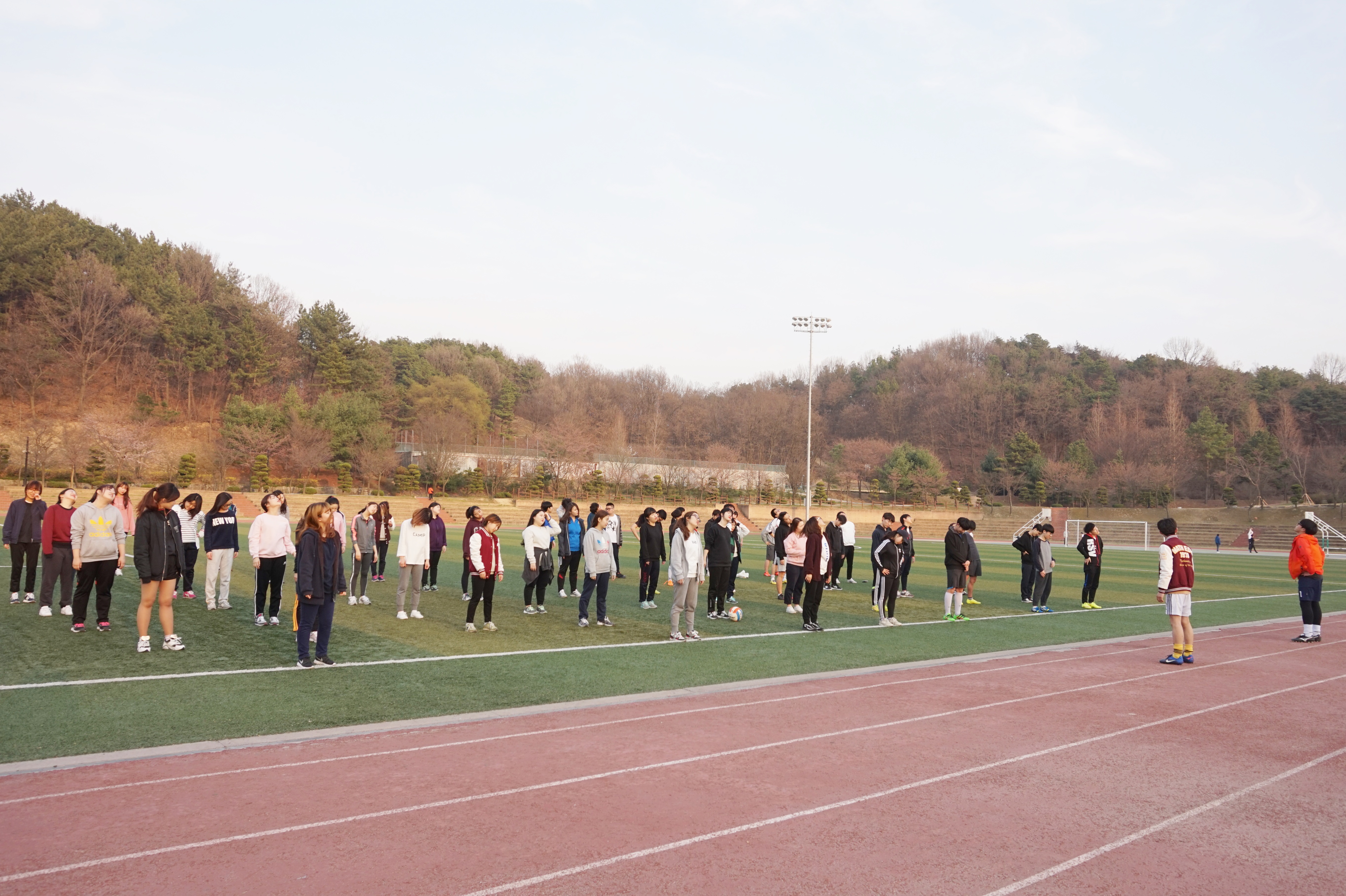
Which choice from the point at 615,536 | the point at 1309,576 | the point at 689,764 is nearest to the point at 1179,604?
the point at 1309,576

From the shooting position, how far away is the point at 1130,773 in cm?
649

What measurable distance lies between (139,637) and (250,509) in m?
39.9

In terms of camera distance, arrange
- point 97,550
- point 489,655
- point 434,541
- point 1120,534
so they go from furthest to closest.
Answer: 1. point 1120,534
2. point 434,541
3. point 489,655
4. point 97,550

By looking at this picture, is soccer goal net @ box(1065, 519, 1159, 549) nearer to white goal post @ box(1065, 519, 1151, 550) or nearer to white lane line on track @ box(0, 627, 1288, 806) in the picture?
white goal post @ box(1065, 519, 1151, 550)

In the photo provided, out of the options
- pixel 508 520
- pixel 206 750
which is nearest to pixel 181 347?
pixel 508 520

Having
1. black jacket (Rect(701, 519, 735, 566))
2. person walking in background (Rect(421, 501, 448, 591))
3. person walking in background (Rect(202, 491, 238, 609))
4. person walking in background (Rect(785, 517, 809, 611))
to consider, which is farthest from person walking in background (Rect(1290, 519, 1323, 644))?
person walking in background (Rect(202, 491, 238, 609))

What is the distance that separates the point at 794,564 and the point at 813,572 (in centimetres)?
182

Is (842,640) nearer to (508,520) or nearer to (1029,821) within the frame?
(1029,821)

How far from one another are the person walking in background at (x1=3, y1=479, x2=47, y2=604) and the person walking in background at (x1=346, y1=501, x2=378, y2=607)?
14.2 feet

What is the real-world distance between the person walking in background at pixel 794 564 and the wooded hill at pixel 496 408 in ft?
145

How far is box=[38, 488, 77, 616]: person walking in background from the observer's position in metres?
11.6

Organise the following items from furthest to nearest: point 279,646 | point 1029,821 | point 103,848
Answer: point 279,646
point 1029,821
point 103,848

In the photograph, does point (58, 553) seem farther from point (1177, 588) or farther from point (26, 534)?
point (1177, 588)

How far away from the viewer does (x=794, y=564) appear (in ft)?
50.8
